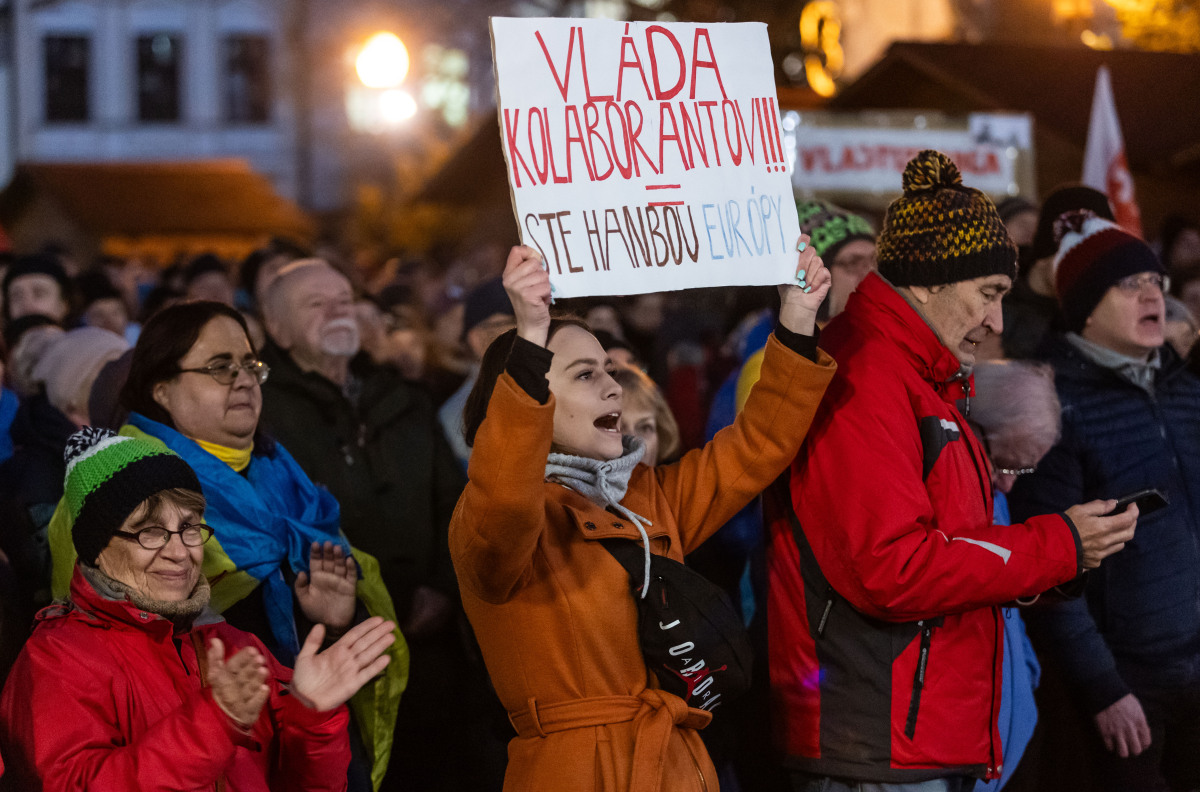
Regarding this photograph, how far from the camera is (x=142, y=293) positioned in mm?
11047

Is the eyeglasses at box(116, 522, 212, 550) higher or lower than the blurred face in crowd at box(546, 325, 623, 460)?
lower

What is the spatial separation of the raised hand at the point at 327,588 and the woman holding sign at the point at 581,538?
0.72 meters

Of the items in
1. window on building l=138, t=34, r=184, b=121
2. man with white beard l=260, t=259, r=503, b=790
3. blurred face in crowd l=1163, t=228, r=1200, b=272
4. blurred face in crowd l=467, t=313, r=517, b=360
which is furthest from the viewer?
window on building l=138, t=34, r=184, b=121

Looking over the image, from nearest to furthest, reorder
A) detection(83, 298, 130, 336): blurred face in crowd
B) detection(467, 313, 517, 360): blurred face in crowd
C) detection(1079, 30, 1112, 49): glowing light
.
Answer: detection(467, 313, 517, 360): blurred face in crowd
detection(83, 298, 130, 336): blurred face in crowd
detection(1079, 30, 1112, 49): glowing light

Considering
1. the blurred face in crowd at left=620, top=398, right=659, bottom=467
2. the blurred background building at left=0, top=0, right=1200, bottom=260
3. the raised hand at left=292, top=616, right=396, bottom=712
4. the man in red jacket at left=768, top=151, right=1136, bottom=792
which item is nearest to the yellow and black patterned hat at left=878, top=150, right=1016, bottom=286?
the man in red jacket at left=768, top=151, right=1136, bottom=792

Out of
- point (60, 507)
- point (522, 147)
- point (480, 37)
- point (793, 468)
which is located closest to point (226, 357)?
point (60, 507)

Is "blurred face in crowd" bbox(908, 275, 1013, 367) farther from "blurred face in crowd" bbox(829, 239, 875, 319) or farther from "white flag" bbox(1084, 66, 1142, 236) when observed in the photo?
"white flag" bbox(1084, 66, 1142, 236)

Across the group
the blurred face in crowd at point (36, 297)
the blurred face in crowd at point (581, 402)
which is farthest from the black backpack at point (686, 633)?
the blurred face in crowd at point (36, 297)

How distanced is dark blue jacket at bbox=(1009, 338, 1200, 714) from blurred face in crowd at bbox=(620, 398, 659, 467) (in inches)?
44.2

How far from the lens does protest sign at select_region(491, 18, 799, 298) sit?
2543mm

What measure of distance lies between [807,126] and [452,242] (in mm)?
13838

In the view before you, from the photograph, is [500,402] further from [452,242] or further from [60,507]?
[452,242]

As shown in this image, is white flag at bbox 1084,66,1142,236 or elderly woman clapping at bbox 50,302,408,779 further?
white flag at bbox 1084,66,1142,236

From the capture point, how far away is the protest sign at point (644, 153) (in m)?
2.54
